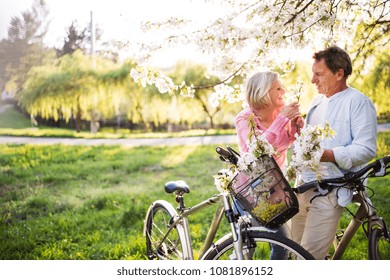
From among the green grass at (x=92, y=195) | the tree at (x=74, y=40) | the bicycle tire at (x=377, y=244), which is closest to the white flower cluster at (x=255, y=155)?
the bicycle tire at (x=377, y=244)

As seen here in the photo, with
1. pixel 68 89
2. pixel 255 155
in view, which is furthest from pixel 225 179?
pixel 68 89

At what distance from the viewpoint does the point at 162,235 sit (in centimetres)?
253

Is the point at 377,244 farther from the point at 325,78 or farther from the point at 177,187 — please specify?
the point at 177,187

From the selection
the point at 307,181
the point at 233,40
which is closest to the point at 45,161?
the point at 233,40

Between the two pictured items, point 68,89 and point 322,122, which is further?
point 68,89

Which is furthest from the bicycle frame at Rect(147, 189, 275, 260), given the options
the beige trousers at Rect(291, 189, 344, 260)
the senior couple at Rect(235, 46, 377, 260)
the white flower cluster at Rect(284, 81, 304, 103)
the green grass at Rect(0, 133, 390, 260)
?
the green grass at Rect(0, 133, 390, 260)

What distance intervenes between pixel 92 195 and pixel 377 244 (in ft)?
10.2

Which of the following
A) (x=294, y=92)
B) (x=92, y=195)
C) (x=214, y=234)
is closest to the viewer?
(x=294, y=92)

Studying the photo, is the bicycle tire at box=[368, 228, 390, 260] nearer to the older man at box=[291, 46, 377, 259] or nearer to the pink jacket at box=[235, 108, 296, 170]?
the older man at box=[291, 46, 377, 259]

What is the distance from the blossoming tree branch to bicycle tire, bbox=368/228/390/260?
94cm

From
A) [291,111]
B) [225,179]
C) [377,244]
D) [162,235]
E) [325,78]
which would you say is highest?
[325,78]

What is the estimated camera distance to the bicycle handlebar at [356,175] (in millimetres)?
1838
